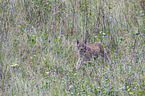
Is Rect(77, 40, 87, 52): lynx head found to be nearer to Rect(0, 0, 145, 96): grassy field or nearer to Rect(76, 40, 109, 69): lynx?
Rect(76, 40, 109, 69): lynx

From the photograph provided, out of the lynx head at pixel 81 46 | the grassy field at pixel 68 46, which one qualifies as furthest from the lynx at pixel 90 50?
A: the grassy field at pixel 68 46

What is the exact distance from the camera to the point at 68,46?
6.09m

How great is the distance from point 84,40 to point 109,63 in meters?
1.54

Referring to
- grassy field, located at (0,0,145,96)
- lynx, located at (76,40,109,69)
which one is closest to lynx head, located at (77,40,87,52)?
lynx, located at (76,40,109,69)

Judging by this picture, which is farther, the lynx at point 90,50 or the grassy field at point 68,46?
the lynx at point 90,50

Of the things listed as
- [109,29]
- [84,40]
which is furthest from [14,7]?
[109,29]

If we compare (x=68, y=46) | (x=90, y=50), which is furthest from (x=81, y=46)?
(x=68, y=46)

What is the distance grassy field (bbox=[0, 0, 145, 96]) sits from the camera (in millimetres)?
4191

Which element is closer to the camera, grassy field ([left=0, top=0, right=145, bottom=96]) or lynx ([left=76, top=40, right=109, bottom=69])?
grassy field ([left=0, top=0, right=145, bottom=96])

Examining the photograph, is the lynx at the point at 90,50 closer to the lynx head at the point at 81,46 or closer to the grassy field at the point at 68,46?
the lynx head at the point at 81,46

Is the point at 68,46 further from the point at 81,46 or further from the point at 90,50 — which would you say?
the point at 90,50

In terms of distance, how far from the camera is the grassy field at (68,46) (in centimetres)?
419

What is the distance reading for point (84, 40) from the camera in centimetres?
647

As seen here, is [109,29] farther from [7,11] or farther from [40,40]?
[7,11]
